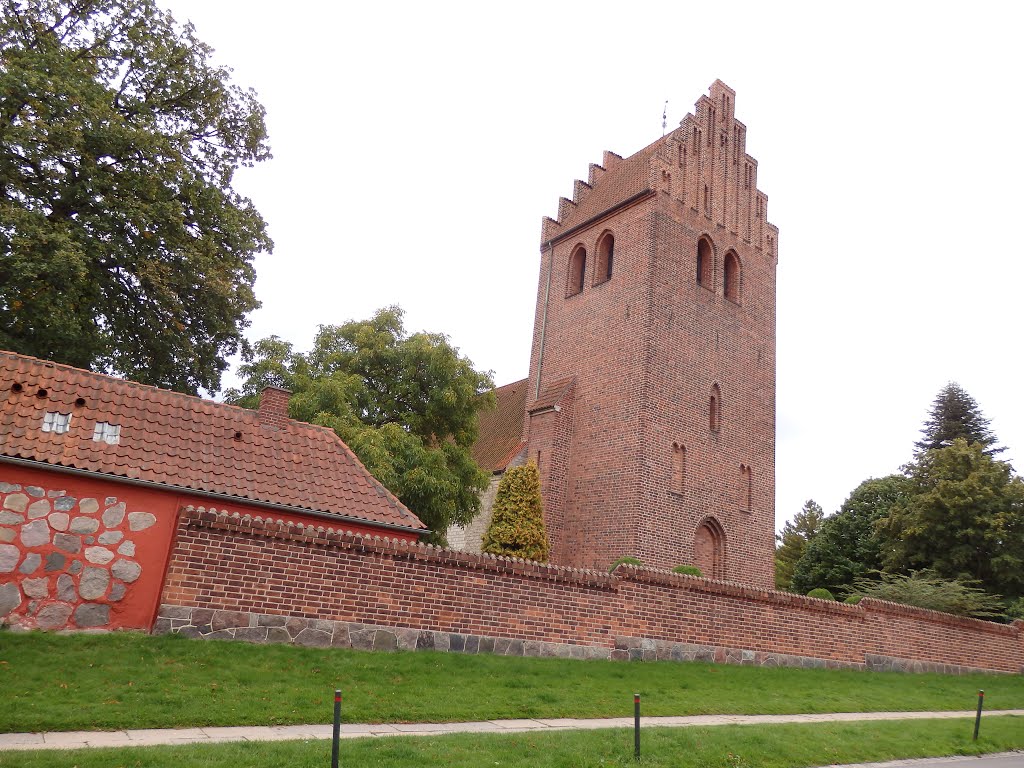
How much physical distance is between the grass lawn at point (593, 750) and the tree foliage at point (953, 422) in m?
31.6

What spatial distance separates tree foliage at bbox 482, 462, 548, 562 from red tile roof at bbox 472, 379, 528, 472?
5.00 m

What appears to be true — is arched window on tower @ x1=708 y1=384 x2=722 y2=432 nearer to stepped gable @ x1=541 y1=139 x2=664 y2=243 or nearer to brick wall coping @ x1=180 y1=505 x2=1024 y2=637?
stepped gable @ x1=541 y1=139 x2=664 y2=243

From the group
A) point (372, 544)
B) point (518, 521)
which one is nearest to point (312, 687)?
point (372, 544)

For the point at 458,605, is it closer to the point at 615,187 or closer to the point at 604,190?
the point at 615,187

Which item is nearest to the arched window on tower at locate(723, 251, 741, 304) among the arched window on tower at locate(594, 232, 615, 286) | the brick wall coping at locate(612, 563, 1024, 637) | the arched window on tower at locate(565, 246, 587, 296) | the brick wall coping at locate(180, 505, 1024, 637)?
the arched window on tower at locate(594, 232, 615, 286)

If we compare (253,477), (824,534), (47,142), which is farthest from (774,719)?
(824,534)

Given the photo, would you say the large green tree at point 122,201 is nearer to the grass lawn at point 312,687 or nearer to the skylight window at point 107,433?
the skylight window at point 107,433

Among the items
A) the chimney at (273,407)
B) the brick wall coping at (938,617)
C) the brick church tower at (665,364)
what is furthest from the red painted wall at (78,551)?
the brick wall coping at (938,617)

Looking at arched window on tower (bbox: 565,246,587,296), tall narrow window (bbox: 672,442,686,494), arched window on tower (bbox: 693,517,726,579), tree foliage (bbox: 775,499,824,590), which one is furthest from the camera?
tree foliage (bbox: 775,499,824,590)

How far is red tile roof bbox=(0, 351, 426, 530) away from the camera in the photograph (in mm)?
11562

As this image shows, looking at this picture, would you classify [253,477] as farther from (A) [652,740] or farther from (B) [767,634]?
(B) [767,634]

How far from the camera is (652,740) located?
879cm

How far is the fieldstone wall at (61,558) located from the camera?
1030 centimetres

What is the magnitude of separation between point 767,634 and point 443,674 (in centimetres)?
818
